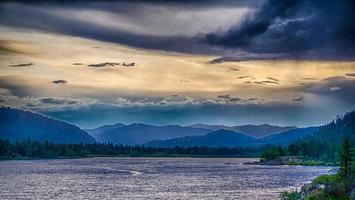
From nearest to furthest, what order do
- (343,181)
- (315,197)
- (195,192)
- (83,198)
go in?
(315,197), (343,181), (83,198), (195,192)

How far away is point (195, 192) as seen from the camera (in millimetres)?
122875

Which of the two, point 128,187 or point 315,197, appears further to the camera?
point 128,187

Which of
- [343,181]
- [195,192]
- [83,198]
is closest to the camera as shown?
[343,181]

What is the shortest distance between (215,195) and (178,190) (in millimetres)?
14497

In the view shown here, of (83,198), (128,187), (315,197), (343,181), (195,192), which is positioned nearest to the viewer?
(315,197)

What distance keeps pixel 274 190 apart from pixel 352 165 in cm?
1815

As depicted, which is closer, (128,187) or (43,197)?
(43,197)

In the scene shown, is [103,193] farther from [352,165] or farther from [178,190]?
[352,165]

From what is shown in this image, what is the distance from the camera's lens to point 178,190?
12825 centimetres

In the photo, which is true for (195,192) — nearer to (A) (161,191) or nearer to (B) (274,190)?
(A) (161,191)

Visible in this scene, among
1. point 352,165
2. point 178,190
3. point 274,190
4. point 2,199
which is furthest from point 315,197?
point 2,199

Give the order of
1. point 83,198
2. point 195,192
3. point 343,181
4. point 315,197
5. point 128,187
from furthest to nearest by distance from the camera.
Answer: point 128,187
point 195,192
point 83,198
point 343,181
point 315,197

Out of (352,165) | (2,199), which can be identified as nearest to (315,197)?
(352,165)

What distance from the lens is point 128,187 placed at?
5482 inches
